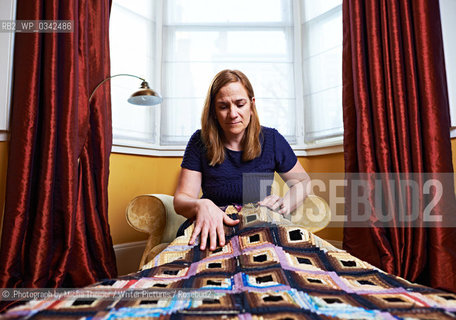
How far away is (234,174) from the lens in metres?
1.44

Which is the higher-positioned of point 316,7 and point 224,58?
point 316,7

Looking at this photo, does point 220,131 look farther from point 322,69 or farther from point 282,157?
point 322,69

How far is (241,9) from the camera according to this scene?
2422 mm

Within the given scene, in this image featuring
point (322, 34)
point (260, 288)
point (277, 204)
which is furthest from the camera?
point (322, 34)

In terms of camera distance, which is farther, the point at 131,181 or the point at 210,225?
the point at 131,181

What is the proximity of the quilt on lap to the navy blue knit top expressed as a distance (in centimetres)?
45

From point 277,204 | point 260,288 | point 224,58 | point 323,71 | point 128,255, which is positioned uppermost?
point 224,58

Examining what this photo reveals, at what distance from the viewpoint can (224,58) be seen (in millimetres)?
2363

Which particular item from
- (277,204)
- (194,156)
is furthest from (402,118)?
(194,156)

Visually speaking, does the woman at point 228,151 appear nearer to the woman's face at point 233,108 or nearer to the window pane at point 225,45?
the woman's face at point 233,108

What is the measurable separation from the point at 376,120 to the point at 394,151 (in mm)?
168

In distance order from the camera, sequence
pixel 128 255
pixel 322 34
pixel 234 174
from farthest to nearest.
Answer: pixel 322 34 < pixel 128 255 < pixel 234 174

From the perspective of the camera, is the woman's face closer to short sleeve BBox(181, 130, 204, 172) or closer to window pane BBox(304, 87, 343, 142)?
short sleeve BBox(181, 130, 204, 172)

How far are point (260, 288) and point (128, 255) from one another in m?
1.67
